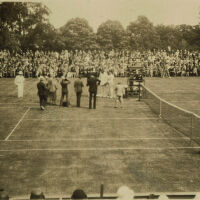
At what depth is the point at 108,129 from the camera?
59.2ft

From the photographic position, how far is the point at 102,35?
64250mm

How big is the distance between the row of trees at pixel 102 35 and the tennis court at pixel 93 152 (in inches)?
952

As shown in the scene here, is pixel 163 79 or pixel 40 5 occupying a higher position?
pixel 40 5

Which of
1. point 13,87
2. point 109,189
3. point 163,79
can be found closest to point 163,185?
point 109,189

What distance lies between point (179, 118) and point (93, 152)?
6239 millimetres

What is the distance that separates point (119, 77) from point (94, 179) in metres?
30.0

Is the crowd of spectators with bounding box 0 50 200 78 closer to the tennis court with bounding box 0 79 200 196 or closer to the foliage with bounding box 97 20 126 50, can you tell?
the tennis court with bounding box 0 79 200 196

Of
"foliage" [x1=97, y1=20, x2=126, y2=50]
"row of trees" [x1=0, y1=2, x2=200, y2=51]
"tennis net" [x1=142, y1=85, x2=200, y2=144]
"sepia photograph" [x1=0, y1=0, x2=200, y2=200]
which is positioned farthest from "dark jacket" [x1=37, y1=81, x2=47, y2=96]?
"foliage" [x1=97, y1=20, x2=126, y2=50]

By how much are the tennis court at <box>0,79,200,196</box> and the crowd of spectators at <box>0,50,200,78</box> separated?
724 inches

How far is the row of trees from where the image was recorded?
49662 millimetres

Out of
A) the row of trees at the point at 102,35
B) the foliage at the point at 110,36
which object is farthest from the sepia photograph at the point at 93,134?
the foliage at the point at 110,36

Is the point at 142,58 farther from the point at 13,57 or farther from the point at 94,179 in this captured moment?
the point at 94,179

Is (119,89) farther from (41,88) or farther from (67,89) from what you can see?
(41,88)

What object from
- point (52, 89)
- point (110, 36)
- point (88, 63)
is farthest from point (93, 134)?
point (110, 36)
